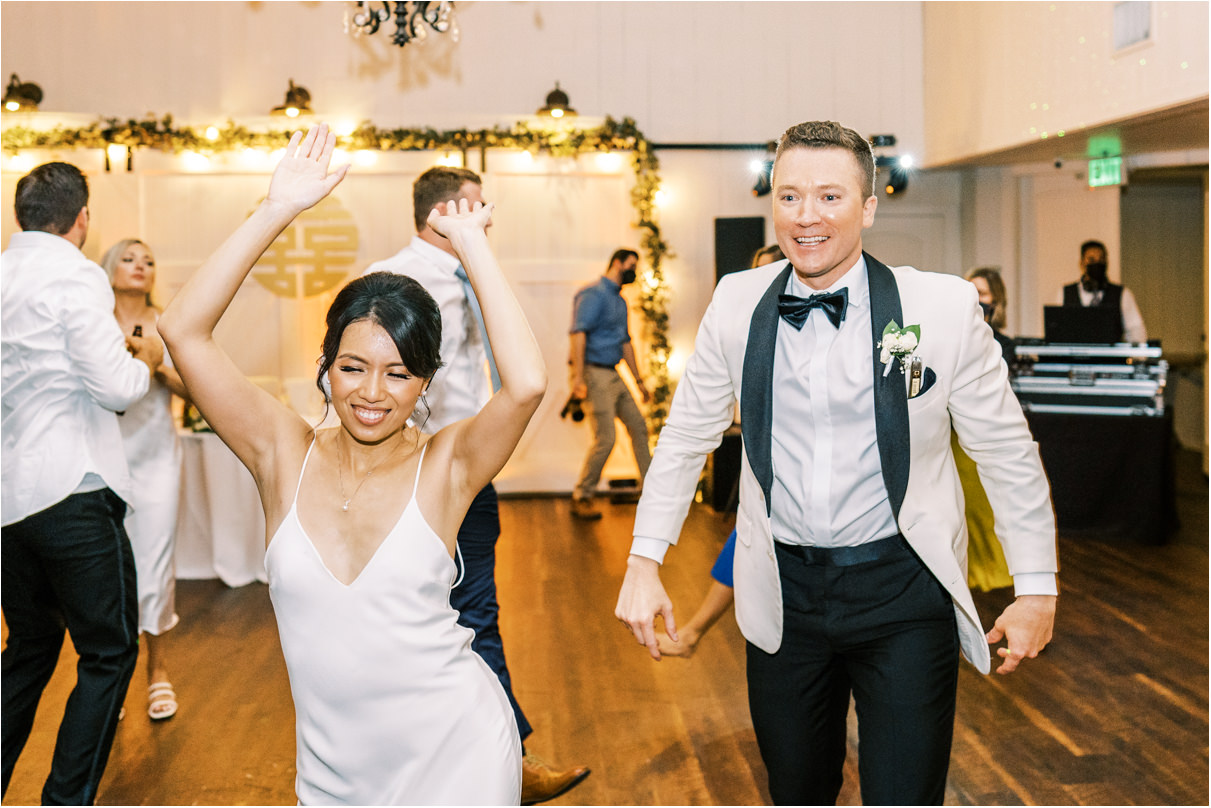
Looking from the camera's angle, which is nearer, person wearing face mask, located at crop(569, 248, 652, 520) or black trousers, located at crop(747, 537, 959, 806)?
black trousers, located at crop(747, 537, 959, 806)

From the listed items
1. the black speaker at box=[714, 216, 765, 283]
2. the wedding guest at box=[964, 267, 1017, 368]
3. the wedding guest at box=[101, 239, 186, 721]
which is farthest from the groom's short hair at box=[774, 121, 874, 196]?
the black speaker at box=[714, 216, 765, 283]

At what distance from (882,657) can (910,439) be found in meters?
0.42

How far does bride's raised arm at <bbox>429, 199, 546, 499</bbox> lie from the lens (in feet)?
5.23

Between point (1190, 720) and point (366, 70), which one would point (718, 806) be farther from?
point (366, 70)

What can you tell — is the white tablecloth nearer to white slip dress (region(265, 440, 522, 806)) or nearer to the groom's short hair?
white slip dress (region(265, 440, 522, 806))

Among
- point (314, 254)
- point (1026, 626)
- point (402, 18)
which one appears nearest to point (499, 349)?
point (1026, 626)

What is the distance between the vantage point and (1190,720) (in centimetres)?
342

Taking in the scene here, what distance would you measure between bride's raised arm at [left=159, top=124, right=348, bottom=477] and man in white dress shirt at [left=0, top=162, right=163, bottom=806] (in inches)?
45.6

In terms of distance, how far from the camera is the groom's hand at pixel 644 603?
190 centimetres

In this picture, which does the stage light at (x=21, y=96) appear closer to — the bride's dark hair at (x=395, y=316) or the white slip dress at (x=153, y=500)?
the white slip dress at (x=153, y=500)

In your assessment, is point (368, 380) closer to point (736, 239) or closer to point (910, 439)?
point (910, 439)

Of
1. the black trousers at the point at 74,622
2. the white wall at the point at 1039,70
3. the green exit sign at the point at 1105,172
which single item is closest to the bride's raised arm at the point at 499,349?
the black trousers at the point at 74,622

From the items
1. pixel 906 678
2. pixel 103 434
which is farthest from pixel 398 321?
pixel 103 434

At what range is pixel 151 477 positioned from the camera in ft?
11.9
